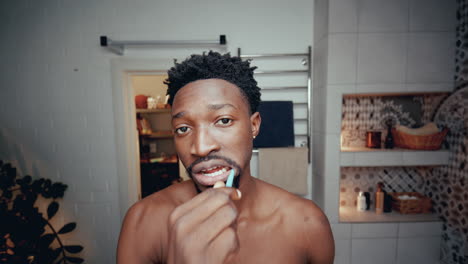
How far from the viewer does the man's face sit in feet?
1.90

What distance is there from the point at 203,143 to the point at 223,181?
0.13 metres

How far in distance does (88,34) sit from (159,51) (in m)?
0.58

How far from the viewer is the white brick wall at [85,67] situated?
166 centimetres

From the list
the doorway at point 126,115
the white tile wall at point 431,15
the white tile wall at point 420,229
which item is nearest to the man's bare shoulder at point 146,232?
the doorway at point 126,115

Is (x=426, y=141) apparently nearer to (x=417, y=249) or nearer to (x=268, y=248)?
(x=417, y=249)

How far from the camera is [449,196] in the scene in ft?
4.97

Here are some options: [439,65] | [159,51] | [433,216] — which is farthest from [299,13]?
[433,216]

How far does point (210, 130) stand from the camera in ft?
1.94

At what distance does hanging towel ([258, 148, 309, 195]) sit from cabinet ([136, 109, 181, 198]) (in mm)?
1522

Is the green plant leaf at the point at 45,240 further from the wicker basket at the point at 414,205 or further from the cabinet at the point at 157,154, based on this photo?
the wicker basket at the point at 414,205

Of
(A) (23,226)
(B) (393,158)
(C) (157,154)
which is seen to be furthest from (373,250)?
(C) (157,154)

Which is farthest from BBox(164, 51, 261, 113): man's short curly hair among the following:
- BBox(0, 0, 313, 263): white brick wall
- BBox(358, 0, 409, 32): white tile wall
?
BBox(358, 0, 409, 32): white tile wall

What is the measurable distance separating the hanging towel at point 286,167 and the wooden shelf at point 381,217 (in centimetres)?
36

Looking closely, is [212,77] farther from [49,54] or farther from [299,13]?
[49,54]
